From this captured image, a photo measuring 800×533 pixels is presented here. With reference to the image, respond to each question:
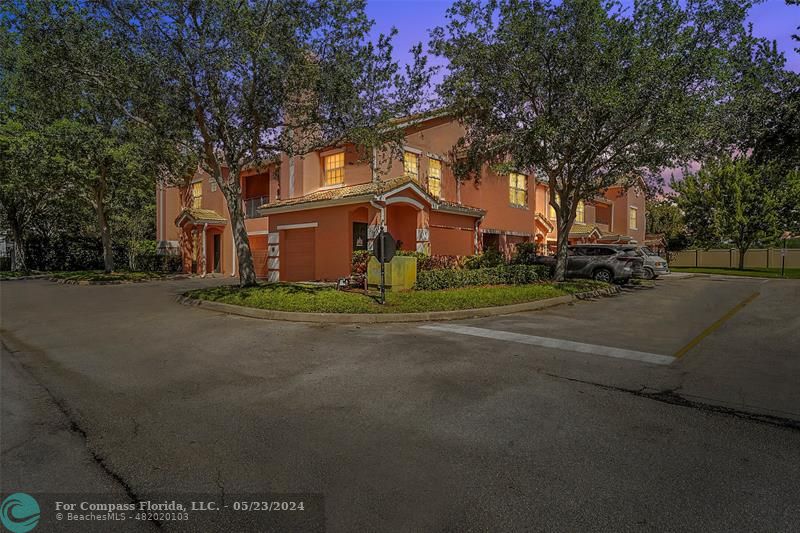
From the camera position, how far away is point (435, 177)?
20.3 m

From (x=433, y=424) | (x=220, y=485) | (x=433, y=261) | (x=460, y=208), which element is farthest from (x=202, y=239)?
(x=220, y=485)

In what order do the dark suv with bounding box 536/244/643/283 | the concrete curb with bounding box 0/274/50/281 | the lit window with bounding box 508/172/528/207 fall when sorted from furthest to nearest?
the lit window with bounding box 508/172/528/207 < the concrete curb with bounding box 0/274/50/281 < the dark suv with bounding box 536/244/643/283

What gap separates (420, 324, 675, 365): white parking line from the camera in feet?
21.0

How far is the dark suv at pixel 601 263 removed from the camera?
1827 cm

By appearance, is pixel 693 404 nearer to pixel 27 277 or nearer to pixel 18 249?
pixel 27 277

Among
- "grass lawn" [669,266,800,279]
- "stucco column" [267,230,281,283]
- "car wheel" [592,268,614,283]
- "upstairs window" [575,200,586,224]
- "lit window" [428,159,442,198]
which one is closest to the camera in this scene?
"car wheel" [592,268,614,283]

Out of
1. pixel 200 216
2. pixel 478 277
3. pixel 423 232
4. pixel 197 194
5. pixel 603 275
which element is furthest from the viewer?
pixel 197 194

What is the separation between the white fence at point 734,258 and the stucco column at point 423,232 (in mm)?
31007

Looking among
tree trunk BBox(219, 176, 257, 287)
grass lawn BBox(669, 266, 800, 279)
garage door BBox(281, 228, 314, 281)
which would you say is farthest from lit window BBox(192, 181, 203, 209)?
grass lawn BBox(669, 266, 800, 279)

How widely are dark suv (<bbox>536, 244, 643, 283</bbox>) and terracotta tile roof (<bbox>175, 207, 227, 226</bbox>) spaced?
721 inches

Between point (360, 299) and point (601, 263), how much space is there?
12.4m

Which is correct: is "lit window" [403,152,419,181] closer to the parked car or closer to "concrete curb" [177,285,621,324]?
"concrete curb" [177,285,621,324]

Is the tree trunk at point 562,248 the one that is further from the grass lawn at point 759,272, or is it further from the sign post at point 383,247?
the grass lawn at point 759,272

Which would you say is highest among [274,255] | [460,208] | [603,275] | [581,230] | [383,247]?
[460,208]
